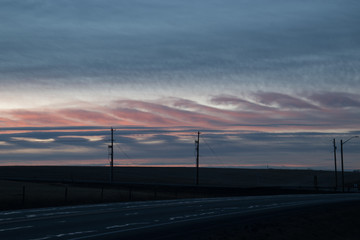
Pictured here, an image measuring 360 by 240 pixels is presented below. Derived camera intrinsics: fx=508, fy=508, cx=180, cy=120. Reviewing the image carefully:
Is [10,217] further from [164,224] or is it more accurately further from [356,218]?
[356,218]

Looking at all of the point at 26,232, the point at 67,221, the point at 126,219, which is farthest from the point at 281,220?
the point at 26,232

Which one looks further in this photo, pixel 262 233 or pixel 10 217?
pixel 10 217

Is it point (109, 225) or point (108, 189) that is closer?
point (109, 225)

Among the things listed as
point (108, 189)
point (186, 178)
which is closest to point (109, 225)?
point (108, 189)

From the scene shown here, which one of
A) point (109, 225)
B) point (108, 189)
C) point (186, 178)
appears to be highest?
point (186, 178)

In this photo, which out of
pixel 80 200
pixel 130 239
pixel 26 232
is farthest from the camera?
pixel 80 200

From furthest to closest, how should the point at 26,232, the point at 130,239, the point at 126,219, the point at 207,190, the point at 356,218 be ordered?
the point at 207,190
the point at 356,218
the point at 126,219
the point at 26,232
the point at 130,239

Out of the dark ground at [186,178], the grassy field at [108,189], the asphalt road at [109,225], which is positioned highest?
the dark ground at [186,178]

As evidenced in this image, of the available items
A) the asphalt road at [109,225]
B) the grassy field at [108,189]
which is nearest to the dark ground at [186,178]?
the grassy field at [108,189]

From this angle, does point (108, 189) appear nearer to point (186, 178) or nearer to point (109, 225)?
point (109, 225)

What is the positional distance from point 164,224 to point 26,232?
21.9 ft

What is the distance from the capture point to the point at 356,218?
3450 cm

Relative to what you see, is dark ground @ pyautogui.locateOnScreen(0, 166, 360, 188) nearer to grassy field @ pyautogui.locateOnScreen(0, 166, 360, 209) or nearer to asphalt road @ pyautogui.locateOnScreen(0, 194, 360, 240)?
grassy field @ pyautogui.locateOnScreen(0, 166, 360, 209)

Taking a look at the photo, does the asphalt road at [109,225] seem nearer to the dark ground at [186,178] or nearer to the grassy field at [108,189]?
the grassy field at [108,189]
